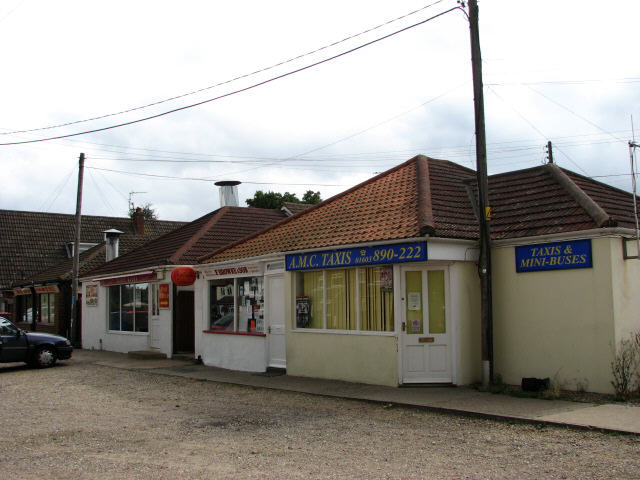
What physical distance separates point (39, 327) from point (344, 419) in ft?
81.4

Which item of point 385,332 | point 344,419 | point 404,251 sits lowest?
point 344,419

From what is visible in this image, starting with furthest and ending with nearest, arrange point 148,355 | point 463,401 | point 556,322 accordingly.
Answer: point 148,355
point 556,322
point 463,401

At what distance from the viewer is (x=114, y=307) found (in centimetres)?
2430

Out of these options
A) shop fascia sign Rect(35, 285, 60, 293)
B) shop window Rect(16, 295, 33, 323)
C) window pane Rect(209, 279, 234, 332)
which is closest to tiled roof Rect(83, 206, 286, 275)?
window pane Rect(209, 279, 234, 332)

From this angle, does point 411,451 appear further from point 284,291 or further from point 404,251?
point 284,291

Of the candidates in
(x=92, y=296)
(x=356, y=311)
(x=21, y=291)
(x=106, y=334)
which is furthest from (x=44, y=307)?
(x=356, y=311)

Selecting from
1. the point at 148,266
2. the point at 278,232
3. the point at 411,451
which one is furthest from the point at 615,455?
the point at 148,266

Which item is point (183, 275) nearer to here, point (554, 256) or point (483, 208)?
point (483, 208)

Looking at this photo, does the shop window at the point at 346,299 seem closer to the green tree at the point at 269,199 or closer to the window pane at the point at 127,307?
the window pane at the point at 127,307

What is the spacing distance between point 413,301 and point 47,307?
22665 mm

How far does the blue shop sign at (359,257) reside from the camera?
12.1 metres

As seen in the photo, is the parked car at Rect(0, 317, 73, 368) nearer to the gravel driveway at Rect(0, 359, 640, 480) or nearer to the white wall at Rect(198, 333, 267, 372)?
the white wall at Rect(198, 333, 267, 372)

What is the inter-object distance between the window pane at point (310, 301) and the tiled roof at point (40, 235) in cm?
2094

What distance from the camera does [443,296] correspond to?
41.1 feet
